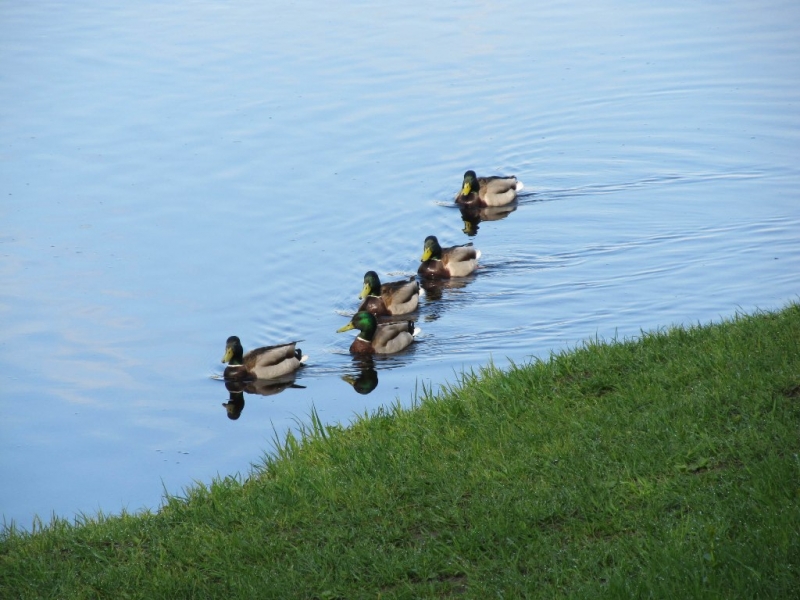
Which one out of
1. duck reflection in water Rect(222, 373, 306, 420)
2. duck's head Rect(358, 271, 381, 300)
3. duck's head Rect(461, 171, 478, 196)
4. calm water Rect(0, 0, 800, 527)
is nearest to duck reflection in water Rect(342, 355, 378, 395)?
calm water Rect(0, 0, 800, 527)

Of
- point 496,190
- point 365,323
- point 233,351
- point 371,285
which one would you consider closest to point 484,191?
point 496,190

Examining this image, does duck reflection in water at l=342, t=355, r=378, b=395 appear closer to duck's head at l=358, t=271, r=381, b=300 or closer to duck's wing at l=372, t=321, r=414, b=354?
duck's wing at l=372, t=321, r=414, b=354

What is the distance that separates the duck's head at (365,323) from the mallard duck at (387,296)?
32 centimetres

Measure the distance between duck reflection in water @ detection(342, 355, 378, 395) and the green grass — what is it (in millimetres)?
3288

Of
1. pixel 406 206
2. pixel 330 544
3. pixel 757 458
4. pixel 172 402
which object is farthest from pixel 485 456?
pixel 406 206

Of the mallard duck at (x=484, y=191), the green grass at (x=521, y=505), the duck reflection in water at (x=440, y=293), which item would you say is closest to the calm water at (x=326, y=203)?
the duck reflection in water at (x=440, y=293)

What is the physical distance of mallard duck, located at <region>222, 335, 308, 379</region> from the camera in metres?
12.0

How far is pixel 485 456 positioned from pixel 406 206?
942 centimetres

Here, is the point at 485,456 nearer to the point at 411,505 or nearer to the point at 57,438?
the point at 411,505

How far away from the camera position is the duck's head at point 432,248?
578 inches

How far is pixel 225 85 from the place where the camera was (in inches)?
839

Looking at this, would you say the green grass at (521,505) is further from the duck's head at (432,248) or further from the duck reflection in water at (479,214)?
the duck reflection in water at (479,214)

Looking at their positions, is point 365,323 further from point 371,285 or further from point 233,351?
point 233,351

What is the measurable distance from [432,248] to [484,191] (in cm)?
224
